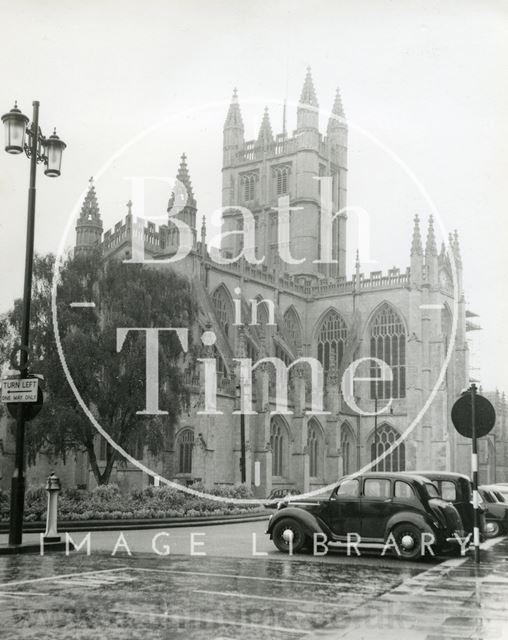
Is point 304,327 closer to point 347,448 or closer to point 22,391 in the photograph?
point 347,448

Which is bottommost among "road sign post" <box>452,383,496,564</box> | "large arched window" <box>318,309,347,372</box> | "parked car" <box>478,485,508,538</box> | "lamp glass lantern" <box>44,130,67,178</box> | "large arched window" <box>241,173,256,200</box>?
"parked car" <box>478,485,508,538</box>

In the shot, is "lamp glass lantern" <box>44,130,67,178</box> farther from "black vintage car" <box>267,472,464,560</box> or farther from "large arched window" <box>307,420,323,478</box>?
"large arched window" <box>307,420,323,478</box>

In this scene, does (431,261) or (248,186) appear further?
(248,186)

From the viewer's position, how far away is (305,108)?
64500 millimetres

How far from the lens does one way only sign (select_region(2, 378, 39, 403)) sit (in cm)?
1322

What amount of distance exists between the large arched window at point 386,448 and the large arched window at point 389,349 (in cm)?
238

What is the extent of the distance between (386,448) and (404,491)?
126 ft

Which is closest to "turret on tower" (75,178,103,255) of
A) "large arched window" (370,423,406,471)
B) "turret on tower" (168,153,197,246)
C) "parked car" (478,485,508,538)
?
"turret on tower" (168,153,197,246)

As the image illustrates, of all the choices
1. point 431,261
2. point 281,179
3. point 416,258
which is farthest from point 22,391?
point 281,179

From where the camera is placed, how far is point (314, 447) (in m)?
46.8

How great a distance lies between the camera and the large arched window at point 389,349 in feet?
174

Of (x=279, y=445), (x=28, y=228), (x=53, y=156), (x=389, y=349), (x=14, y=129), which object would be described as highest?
(x=389, y=349)

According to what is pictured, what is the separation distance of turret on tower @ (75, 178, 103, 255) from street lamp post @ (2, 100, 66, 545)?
27298mm

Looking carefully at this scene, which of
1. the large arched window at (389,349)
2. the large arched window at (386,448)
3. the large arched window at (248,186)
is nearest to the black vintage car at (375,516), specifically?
the large arched window at (386,448)
